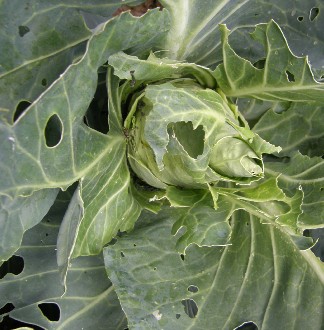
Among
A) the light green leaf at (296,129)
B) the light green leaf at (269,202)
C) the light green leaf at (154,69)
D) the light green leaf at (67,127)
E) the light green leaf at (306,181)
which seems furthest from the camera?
the light green leaf at (296,129)

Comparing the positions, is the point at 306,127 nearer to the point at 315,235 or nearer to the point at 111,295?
the point at 315,235

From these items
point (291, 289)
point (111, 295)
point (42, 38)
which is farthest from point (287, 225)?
point (42, 38)

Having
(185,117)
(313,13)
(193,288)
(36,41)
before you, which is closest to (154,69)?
(185,117)

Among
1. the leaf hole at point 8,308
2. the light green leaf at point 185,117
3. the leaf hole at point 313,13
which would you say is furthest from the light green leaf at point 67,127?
the leaf hole at point 8,308

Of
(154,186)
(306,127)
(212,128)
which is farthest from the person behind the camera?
(306,127)

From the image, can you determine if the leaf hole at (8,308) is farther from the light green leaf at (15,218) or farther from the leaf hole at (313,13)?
the leaf hole at (313,13)
